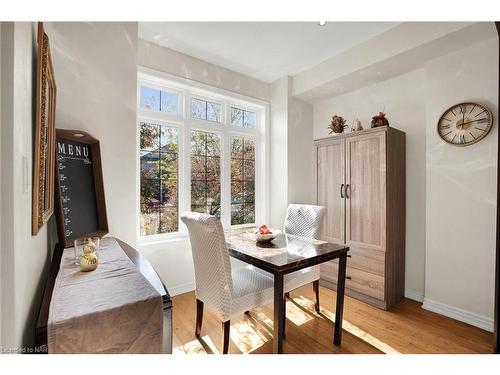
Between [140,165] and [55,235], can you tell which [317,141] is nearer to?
[140,165]

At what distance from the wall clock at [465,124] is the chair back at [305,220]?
1.33 metres

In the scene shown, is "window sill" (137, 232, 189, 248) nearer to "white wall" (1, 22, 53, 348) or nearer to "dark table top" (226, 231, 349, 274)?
"dark table top" (226, 231, 349, 274)

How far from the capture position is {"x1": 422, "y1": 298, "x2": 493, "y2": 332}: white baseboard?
211 cm

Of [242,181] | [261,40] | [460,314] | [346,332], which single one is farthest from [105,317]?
[460,314]

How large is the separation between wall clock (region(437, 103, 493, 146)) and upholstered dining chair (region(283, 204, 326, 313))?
1.33 m

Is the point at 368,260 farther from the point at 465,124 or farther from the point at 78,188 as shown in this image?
the point at 78,188

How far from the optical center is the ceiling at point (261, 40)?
2334 mm

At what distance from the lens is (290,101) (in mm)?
3414

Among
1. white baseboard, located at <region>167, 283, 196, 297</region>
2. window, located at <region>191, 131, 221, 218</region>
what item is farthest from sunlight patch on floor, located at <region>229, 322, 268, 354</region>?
window, located at <region>191, 131, 221, 218</region>

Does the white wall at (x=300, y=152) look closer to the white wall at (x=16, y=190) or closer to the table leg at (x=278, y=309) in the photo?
the table leg at (x=278, y=309)

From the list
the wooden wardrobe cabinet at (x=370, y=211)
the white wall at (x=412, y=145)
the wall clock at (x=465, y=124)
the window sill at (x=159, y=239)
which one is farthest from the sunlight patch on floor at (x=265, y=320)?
the wall clock at (x=465, y=124)

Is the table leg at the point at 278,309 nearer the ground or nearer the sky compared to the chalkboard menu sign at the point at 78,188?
nearer the ground
